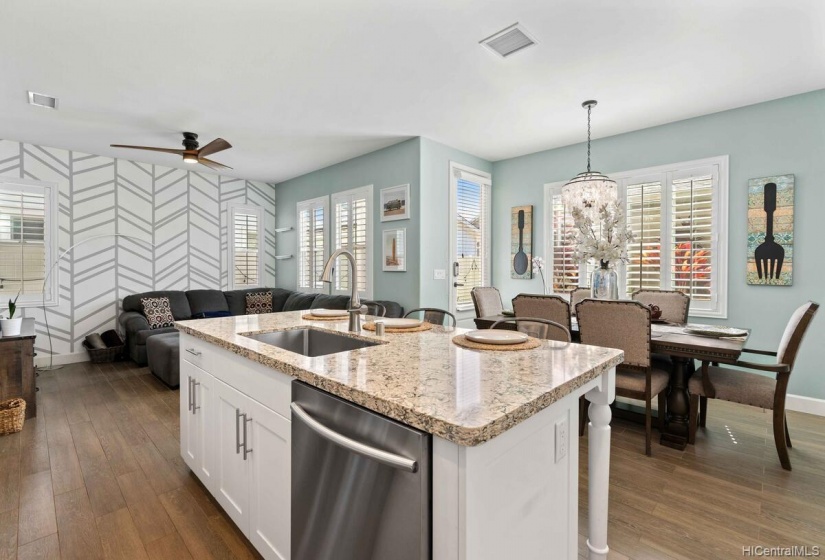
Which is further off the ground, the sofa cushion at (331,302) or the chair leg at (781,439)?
the sofa cushion at (331,302)

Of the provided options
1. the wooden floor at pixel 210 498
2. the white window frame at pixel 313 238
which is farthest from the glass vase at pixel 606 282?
the white window frame at pixel 313 238

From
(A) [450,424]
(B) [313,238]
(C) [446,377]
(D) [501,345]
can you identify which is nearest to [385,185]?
(B) [313,238]

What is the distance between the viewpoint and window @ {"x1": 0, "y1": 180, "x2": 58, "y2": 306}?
457cm

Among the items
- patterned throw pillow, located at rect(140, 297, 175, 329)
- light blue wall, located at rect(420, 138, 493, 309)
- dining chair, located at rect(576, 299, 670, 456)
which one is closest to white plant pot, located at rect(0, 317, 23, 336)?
patterned throw pillow, located at rect(140, 297, 175, 329)

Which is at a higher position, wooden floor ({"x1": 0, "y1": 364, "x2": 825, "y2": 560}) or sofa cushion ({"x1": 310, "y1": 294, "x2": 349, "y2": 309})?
sofa cushion ({"x1": 310, "y1": 294, "x2": 349, "y2": 309})

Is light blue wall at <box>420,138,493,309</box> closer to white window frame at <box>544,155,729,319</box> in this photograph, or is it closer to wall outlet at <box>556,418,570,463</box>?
white window frame at <box>544,155,729,319</box>

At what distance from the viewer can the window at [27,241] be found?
4.57 m

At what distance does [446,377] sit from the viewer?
1.18 m

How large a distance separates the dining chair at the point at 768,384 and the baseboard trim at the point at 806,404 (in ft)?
2.92

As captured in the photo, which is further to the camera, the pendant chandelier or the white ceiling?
the pendant chandelier

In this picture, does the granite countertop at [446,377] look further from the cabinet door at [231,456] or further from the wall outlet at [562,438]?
the cabinet door at [231,456]

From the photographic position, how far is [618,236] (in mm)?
3102

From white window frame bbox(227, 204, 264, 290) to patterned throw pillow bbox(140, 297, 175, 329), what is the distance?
1.16 m

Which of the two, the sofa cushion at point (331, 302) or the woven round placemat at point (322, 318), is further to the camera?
the sofa cushion at point (331, 302)
